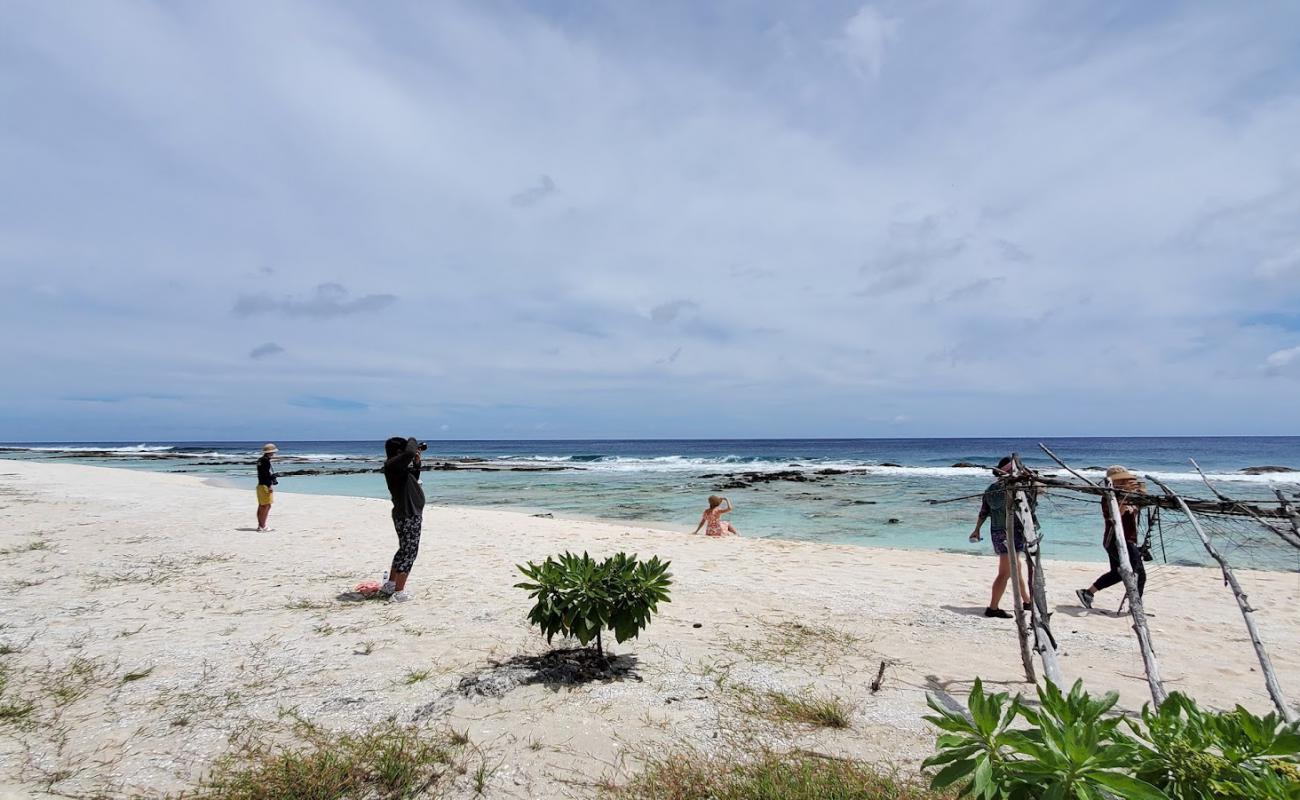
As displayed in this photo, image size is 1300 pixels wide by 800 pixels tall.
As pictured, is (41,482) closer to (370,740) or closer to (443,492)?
(443,492)

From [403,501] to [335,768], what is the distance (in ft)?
12.0

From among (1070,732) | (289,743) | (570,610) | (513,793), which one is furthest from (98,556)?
(1070,732)

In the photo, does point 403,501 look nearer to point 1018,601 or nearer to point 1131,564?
point 1018,601

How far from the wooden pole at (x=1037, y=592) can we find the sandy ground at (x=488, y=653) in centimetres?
92

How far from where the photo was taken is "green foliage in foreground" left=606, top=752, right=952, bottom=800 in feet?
10.6

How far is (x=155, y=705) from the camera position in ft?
14.0

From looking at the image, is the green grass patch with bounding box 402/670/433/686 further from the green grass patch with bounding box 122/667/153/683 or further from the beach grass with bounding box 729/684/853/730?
the beach grass with bounding box 729/684/853/730

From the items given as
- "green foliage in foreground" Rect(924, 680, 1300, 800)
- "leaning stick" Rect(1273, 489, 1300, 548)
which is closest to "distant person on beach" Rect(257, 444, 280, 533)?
"green foliage in foreground" Rect(924, 680, 1300, 800)

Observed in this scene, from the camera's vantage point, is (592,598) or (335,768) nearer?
(335,768)

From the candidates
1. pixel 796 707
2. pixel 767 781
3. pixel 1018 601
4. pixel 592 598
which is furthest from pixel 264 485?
pixel 1018 601

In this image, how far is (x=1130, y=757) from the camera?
1.99 metres

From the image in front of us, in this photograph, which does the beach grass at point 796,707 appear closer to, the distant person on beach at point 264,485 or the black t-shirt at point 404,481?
the black t-shirt at point 404,481

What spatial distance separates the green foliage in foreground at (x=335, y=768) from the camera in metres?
3.27

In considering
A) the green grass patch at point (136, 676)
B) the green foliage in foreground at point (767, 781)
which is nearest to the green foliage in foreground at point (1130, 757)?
the green foliage in foreground at point (767, 781)
